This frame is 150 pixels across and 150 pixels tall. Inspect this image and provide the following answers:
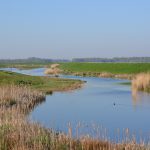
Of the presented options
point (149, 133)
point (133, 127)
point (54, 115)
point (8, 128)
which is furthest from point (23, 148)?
point (54, 115)

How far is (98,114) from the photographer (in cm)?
2064

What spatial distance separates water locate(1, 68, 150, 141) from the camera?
52.0 ft

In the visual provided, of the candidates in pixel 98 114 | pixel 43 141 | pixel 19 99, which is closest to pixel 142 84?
pixel 98 114

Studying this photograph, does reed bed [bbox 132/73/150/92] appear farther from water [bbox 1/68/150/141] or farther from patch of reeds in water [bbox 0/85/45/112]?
patch of reeds in water [bbox 0/85/45/112]

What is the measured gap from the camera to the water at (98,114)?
Answer: 15.9 m

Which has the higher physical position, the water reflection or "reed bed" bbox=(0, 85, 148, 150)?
"reed bed" bbox=(0, 85, 148, 150)

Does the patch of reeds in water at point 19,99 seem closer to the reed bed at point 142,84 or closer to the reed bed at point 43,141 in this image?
the reed bed at point 43,141

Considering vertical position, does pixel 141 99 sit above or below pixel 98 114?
above

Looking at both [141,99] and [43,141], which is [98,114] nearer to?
[141,99]

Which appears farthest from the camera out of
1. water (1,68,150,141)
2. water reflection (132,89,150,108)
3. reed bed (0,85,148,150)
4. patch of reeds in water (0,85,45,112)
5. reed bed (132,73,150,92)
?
reed bed (132,73,150,92)

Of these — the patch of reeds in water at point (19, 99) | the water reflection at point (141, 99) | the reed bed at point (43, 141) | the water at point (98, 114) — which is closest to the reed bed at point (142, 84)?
the water reflection at point (141, 99)

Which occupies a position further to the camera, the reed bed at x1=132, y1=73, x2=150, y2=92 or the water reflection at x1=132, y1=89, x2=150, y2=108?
the reed bed at x1=132, y1=73, x2=150, y2=92

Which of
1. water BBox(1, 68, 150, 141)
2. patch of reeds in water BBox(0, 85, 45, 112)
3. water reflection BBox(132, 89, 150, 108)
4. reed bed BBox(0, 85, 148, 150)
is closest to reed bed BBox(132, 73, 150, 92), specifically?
water reflection BBox(132, 89, 150, 108)

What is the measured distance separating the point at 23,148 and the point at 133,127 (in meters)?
8.65
